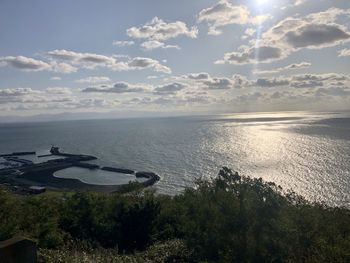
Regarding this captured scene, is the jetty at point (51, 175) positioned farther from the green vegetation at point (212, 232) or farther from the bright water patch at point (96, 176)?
the green vegetation at point (212, 232)

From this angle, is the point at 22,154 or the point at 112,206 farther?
the point at 22,154

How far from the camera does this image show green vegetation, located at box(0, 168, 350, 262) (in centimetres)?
1428

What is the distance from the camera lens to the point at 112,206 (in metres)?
34.6

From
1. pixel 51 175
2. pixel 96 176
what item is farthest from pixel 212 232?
pixel 51 175

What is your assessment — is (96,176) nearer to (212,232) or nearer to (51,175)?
(51,175)

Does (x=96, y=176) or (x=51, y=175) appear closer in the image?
(x=96, y=176)

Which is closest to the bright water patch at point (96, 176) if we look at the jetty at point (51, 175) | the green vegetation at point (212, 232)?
the jetty at point (51, 175)

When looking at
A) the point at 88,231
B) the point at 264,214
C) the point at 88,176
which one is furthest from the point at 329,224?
the point at 88,176

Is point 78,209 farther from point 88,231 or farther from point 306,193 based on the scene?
point 306,193

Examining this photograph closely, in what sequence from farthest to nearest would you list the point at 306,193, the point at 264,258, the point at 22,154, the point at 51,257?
1. the point at 22,154
2. the point at 306,193
3. the point at 264,258
4. the point at 51,257

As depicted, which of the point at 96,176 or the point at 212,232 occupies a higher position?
the point at 212,232

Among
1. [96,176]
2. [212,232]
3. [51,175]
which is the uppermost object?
[212,232]

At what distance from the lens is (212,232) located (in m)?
19.3

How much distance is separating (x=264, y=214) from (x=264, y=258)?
373 cm
